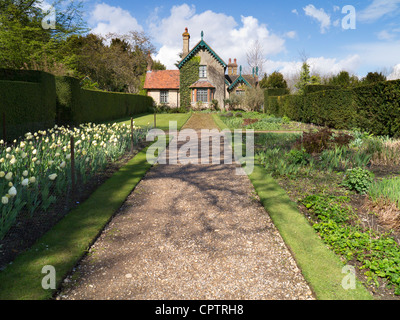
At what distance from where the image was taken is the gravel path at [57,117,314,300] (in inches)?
104

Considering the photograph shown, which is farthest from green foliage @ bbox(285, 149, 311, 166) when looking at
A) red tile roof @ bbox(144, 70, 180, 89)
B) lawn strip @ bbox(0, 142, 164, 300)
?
red tile roof @ bbox(144, 70, 180, 89)

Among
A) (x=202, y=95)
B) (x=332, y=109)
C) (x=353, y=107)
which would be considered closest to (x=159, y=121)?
(x=332, y=109)

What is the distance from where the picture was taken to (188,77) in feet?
114

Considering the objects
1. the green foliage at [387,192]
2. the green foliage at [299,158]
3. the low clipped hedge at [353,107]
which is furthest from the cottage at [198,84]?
the green foliage at [387,192]

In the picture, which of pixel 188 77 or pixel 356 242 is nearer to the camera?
pixel 356 242

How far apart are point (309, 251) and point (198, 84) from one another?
3253 centimetres

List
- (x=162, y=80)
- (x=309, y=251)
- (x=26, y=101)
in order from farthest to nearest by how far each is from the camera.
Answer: (x=162, y=80) < (x=26, y=101) < (x=309, y=251)

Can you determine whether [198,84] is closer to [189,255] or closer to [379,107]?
[379,107]

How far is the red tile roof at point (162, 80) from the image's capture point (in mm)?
35625

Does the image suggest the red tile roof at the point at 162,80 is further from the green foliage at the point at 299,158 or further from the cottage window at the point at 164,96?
the green foliage at the point at 299,158

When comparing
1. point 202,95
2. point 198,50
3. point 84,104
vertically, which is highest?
point 198,50

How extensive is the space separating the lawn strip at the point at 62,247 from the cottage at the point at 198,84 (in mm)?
30183

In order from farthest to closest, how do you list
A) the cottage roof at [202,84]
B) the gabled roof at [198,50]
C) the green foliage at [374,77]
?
the cottage roof at [202,84], the gabled roof at [198,50], the green foliage at [374,77]

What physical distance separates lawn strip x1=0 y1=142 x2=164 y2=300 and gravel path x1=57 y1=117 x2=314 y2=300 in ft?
0.46
